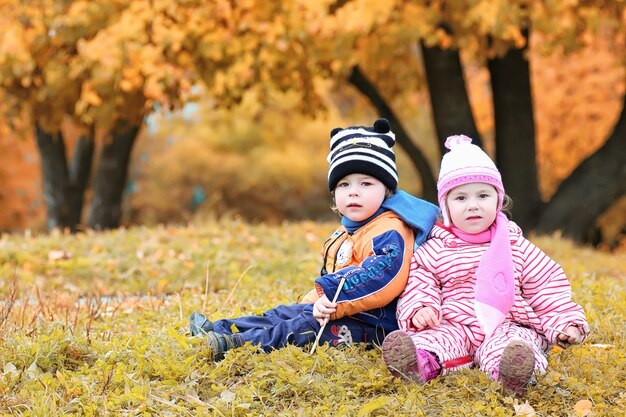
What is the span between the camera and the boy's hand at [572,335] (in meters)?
3.61

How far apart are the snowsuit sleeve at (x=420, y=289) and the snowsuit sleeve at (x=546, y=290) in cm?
39

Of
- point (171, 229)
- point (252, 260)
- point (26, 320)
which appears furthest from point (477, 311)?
point (171, 229)

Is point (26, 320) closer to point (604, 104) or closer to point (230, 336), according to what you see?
point (230, 336)

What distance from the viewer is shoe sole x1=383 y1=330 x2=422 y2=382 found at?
3.48 meters

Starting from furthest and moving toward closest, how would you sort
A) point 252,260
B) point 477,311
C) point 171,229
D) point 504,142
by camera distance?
point 504,142 < point 171,229 < point 252,260 < point 477,311

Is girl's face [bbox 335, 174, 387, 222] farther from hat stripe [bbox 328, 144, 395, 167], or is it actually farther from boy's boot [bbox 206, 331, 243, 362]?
boy's boot [bbox 206, 331, 243, 362]

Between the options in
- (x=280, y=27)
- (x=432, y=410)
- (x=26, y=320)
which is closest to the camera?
(x=432, y=410)

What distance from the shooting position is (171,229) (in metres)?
9.44

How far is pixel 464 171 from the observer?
12.5ft

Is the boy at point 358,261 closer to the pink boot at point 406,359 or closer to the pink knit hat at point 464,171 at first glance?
the pink knit hat at point 464,171

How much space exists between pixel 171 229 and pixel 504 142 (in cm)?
467

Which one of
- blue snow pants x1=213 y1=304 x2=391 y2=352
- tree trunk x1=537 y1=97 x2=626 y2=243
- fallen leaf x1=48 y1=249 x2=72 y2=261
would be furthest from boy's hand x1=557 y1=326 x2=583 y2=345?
tree trunk x1=537 y1=97 x2=626 y2=243

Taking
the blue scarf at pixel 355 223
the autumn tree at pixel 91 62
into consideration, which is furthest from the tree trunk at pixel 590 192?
the blue scarf at pixel 355 223

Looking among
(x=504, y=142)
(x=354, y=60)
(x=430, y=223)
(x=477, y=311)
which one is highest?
(x=354, y=60)
